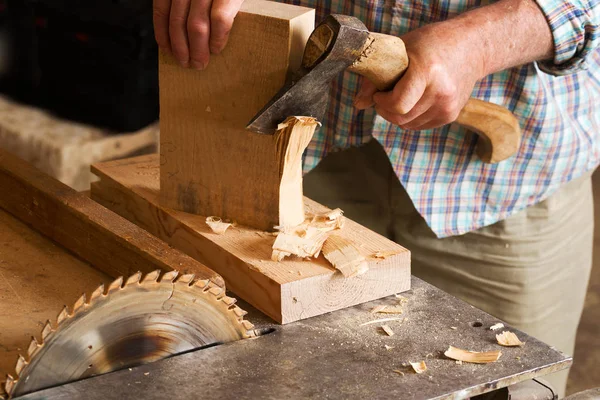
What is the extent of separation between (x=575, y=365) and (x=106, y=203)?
7.19 ft

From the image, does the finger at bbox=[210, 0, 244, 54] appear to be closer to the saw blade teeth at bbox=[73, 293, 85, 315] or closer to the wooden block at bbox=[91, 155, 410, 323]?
the wooden block at bbox=[91, 155, 410, 323]

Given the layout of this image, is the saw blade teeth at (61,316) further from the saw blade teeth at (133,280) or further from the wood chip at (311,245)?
the wood chip at (311,245)

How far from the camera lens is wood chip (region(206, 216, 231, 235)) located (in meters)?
1.43

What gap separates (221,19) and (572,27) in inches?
28.3

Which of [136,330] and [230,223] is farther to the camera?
[230,223]

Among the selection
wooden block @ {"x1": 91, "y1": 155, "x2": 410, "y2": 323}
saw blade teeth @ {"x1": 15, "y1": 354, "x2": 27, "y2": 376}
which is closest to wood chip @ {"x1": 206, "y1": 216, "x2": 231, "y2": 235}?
wooden block @ {"x1": 91, "y1": 155, "x2": 410, "y2": 323}

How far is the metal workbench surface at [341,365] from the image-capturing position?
1.11 m

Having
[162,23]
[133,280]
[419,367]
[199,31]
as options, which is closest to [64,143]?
[162,23]

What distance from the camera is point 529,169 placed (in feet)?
6.06

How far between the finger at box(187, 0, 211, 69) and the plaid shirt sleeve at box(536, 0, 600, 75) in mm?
672

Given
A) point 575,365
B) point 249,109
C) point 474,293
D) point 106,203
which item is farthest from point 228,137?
point 575,365

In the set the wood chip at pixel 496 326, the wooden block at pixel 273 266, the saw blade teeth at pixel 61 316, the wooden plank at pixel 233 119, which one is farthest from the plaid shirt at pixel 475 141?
the saw blade teeth at pixel 61 316

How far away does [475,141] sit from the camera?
1.81 meters

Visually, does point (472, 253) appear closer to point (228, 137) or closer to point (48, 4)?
point (228, 137)
